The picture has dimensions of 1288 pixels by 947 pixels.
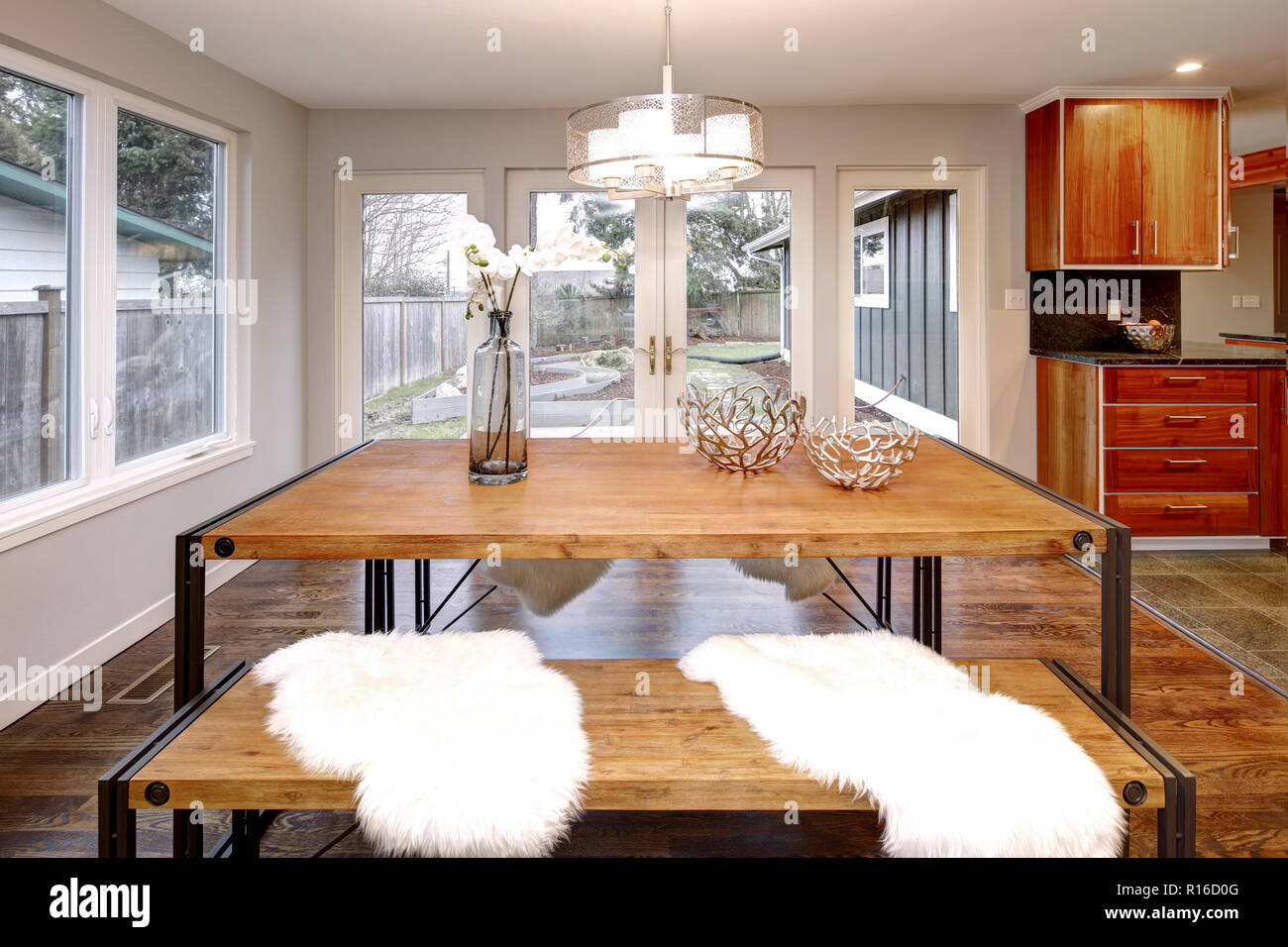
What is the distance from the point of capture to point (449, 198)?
17.4 ft

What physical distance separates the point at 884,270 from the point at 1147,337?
4.66 ft

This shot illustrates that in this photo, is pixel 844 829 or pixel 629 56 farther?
pixel 629 56

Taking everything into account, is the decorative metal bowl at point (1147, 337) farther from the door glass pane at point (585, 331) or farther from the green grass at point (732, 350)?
the door glass pane at point (585, 331)

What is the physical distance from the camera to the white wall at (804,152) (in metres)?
5.15

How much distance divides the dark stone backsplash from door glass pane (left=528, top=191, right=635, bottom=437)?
2.22 metres

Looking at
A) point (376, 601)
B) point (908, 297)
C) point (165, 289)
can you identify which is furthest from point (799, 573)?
point (165, 289)

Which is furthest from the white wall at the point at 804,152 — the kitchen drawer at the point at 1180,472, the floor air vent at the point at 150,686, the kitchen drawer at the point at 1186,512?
the floor air vent at the point at 150,686

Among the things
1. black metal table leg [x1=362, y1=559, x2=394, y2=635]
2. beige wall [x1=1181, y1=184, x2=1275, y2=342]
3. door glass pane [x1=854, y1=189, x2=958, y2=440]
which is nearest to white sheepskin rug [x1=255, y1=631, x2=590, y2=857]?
black metal table leg [x1=362, y1=559, x2=394, y2=635]

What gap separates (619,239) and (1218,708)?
3661mm

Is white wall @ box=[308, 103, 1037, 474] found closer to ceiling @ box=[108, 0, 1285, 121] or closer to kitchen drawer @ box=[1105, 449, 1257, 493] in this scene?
ceiling @ box=[108, 0, 1285, 121]

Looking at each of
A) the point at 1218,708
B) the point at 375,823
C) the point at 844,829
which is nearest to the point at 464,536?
the point at 375,823

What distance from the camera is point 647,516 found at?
188cm

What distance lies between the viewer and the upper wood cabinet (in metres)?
4.80

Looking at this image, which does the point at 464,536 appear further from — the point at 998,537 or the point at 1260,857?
the point at 1260,857
